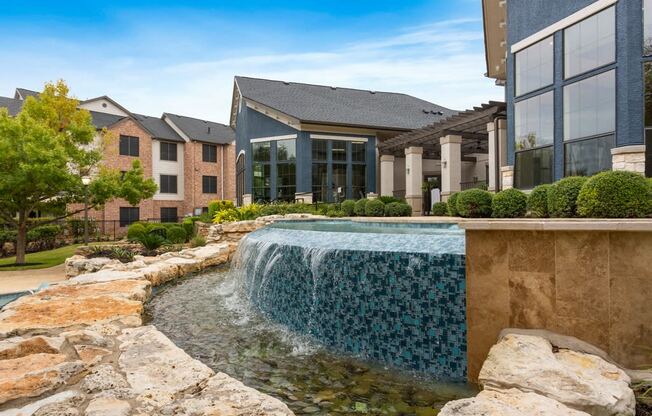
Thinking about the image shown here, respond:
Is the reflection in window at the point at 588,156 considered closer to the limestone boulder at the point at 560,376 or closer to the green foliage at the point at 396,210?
the green foliage at the point at 396,210

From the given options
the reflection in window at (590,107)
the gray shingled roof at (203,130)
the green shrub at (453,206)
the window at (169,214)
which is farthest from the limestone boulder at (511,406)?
the gray shingled roof at (203,130)

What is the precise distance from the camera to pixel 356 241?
18.9 ft

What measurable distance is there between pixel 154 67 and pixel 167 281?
96.0 feet

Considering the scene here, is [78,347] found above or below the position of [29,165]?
below

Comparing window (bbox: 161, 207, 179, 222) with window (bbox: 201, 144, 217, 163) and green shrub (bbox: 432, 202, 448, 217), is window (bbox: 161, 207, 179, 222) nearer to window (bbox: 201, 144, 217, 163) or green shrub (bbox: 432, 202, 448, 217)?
window (bbox: 201, 144, 217, 163)

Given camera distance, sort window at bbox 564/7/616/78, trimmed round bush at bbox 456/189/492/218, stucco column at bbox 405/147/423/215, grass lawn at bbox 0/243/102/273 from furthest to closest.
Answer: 1. stucco column at bbox 405/147/423/215
2. grass lawn at bbox 0/243/102/273
3. trimmed round bush at bbox 456/189/492/218
4. window at bbox 564/7/616/78

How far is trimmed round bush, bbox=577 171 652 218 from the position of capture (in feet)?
25.1

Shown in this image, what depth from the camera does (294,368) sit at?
181 inches

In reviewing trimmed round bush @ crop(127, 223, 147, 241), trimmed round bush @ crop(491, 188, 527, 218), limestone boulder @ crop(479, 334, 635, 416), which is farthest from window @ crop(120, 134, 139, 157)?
limestone boulder @ crop(479, 334, 635, 416)

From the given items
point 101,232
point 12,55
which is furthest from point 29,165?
point 101,232

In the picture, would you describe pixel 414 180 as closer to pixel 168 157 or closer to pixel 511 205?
pixel 511 205

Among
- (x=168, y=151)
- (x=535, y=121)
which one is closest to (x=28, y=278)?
(x=535, y=121)

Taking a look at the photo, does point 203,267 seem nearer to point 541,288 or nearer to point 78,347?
point 78,347

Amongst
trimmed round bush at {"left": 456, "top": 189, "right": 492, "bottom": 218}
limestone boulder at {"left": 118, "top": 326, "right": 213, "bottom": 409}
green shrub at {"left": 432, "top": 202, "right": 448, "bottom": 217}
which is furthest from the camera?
green shrub at {"left": 432, "top": 202, "right": 448, "bottom": 217}
